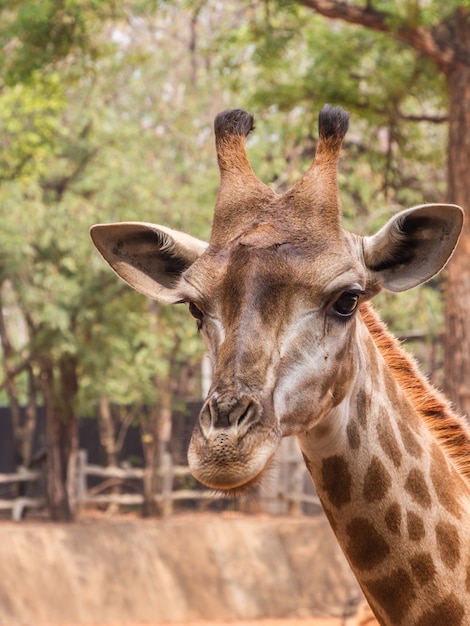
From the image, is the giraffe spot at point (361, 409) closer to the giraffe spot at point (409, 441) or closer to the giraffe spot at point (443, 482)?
the giraffe spot at point (409, 441)

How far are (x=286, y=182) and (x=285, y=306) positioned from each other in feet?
53.5

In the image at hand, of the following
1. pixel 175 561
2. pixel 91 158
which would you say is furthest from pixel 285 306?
pixel 91 158

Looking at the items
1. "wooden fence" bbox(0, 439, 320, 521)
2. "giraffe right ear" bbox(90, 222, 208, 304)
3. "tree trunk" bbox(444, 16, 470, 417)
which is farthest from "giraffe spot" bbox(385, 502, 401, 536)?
"wooden fence" bbox(0, 439, 320, 521)

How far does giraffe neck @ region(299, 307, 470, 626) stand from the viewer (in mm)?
3934

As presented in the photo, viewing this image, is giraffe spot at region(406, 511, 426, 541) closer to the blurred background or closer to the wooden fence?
the blurred background

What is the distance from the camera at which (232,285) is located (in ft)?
12.2

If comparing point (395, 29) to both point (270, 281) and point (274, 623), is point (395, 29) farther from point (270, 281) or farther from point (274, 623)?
point (270, 281)

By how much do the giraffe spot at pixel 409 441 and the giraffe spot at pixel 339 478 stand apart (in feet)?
0.98

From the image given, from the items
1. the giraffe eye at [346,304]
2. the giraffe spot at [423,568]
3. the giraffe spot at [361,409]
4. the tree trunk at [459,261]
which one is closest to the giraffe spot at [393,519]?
the giraffe spot at [423,568]

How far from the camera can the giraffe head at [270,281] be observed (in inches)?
133

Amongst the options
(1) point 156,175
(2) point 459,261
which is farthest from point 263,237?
(1) point 156,175

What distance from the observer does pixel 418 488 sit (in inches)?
161

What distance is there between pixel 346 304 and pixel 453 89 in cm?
930

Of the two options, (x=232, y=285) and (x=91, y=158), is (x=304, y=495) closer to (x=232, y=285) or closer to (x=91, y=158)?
(x=91, y=158)
